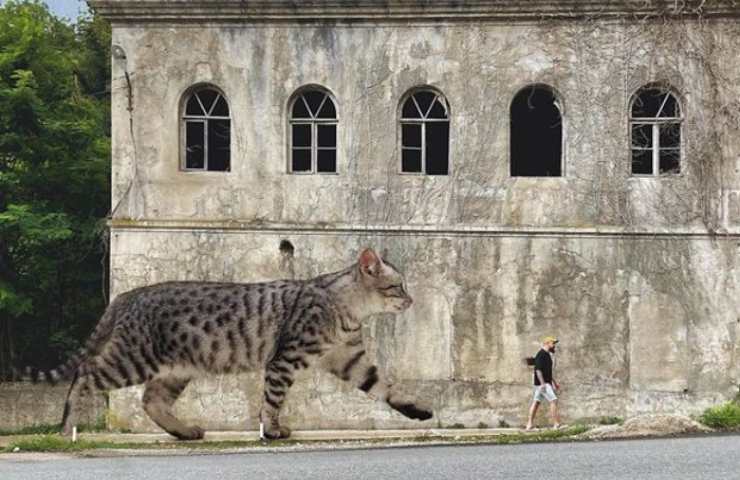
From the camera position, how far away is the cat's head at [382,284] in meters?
23.7

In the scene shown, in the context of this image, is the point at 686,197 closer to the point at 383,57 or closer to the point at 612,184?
the point at 612,184

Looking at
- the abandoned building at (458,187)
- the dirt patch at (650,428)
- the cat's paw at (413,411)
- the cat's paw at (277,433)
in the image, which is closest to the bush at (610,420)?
the abandoned building at (458,187)

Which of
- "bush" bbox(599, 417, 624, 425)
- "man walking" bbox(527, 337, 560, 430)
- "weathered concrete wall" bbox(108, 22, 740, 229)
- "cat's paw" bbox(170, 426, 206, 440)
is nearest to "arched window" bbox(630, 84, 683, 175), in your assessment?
"weathered concrete wall" bbox(108, 22, 740, 229)

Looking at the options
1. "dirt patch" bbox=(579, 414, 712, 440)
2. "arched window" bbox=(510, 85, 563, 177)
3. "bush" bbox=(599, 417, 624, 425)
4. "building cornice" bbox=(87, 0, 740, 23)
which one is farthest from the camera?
"arched window" bbox=(510, 85, 563, 177)

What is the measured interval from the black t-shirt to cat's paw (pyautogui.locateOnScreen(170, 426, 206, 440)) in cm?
522

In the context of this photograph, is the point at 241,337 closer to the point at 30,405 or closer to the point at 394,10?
the point at 394,10

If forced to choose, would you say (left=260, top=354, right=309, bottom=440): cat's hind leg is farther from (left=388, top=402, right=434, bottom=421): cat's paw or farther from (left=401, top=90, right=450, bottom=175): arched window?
(left=401, top=90, right=450, bottom=175): arched window

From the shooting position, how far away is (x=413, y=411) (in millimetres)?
23812

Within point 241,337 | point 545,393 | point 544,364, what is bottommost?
point 545,393

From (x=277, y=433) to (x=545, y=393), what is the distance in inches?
163

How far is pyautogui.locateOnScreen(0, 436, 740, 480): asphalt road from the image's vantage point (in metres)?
15.3

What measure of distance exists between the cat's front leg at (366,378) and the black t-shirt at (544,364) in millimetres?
1863

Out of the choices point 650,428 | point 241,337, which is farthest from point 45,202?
point 650,428

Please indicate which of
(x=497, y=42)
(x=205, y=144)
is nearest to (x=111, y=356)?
(x=205, y=144)
